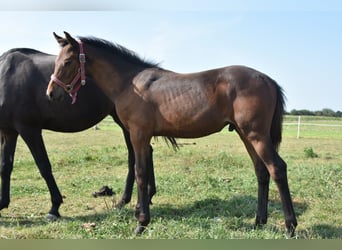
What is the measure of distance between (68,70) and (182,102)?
1.58 metres

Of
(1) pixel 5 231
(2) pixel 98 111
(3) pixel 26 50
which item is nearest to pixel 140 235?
(1) pixel 5 231

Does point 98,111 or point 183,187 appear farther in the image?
point 183,187

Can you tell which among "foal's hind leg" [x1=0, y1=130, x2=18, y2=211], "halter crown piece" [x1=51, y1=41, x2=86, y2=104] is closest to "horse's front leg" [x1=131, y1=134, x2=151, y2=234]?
"halter crown piece" [x1=51, y1=41, x2=86, y2=104]

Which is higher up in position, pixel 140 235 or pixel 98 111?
pixel 98 111

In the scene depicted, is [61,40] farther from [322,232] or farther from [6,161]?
[322,232]

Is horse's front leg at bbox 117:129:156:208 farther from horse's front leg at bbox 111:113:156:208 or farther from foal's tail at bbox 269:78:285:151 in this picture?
foal's tail at bbox 269:78:285:151

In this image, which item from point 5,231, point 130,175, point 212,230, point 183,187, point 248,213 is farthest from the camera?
point 183,187

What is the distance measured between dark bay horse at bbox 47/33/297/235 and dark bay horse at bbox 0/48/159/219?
2.75 ft

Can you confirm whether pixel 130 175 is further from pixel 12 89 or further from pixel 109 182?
pixel 12 89

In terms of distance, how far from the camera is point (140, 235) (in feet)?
14.5

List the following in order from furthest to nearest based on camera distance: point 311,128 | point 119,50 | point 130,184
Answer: point 311,128
point 130,184
point 119,50

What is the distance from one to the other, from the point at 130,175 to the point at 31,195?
1955mm

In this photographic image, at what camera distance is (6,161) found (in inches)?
230

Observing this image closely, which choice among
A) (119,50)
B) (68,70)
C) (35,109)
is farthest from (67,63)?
(35,109)
